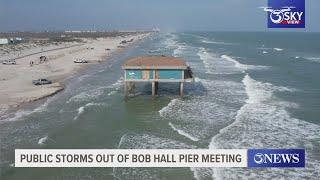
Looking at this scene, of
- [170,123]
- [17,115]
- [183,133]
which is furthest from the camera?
[17,115]

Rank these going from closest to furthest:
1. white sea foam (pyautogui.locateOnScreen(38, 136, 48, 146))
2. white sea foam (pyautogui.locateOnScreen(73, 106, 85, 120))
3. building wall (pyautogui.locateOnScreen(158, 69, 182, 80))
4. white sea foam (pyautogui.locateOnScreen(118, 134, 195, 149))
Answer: white sea foam (pyautogui.locateOnScreen(118, 134, 195, 149)) < white sea foam (pyautogui.locateOnScreen(38, 136, 48, 146)) < white sea foam (pyautogui.locateOnScreen(73, 106, 85, 120)) < building wall (pyautogui.locateOnScreen(158, 69, 182, 80))

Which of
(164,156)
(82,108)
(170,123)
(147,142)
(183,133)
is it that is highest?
(164,156)

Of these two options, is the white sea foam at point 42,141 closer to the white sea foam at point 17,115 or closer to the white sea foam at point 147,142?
the white sea foam at point 147,142

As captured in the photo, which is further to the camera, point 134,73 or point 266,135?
point 134,73

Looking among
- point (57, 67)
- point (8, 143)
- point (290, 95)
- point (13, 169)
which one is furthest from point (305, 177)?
point (57, 67)

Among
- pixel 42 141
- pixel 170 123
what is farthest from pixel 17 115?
pixel 170 123

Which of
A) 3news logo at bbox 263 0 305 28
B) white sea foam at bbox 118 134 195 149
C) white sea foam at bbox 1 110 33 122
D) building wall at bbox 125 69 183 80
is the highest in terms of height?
3news logo at bbox 263 0 305 28

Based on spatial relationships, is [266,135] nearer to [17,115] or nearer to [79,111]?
[79,111]

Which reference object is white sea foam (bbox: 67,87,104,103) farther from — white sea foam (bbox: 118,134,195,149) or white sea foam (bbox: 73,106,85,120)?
white sea foam (bbox: 118,134,195,149)

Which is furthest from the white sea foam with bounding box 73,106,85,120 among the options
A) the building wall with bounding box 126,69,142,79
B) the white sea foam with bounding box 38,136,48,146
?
the white sea foam with bounding box 38,136,48,146
